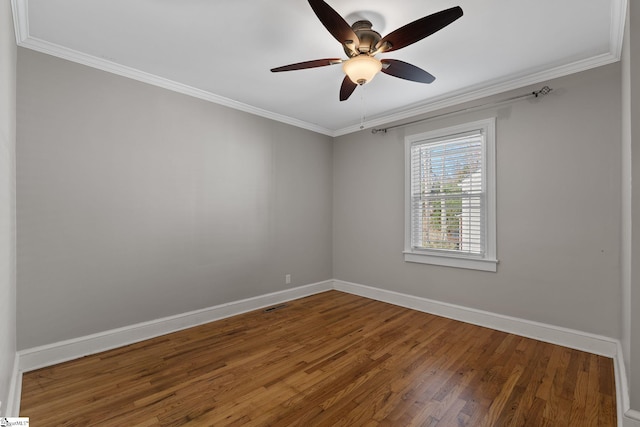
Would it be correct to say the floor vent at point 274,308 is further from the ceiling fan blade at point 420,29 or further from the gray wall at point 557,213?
the ceiling fan blade at point 420,29

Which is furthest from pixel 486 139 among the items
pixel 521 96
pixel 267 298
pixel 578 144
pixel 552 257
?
pixel 267 298

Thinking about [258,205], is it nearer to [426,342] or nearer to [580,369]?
[426,342]

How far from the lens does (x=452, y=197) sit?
3.59 metres

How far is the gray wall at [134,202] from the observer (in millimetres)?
2387

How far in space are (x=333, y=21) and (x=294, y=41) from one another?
2.46 ft

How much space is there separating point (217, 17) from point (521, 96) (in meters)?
3.00

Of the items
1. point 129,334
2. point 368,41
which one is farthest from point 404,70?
point 129,334

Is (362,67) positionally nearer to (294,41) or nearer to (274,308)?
(294,41)

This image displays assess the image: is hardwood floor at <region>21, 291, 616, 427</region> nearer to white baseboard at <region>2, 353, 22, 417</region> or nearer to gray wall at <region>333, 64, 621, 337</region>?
white baseboard at <region>2, 353, 22, 417</region>

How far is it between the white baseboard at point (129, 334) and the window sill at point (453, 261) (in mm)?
1904

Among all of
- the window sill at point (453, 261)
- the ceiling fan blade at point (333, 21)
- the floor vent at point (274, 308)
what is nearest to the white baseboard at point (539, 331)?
the window sill at point (453, 261)

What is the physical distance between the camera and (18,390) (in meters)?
2.02

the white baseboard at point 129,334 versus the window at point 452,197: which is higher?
the window at point 452,197

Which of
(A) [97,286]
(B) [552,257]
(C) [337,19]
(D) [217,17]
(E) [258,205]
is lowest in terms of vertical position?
(A) [97,286]
